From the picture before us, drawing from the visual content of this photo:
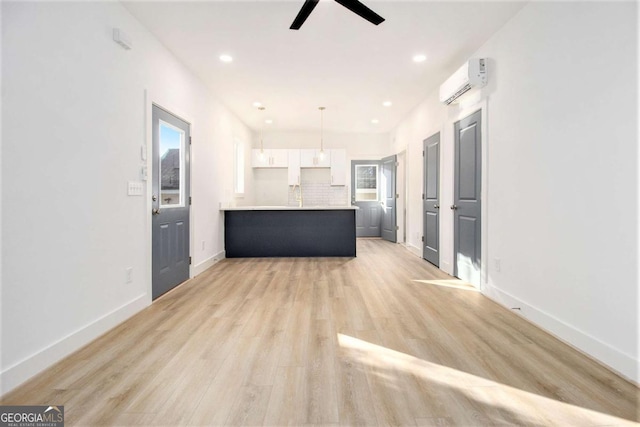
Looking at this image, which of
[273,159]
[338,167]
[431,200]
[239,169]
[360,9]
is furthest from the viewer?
[338,167]

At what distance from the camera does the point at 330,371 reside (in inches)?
74.2

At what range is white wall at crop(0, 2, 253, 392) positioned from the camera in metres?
1.77

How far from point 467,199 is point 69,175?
3.90 meters

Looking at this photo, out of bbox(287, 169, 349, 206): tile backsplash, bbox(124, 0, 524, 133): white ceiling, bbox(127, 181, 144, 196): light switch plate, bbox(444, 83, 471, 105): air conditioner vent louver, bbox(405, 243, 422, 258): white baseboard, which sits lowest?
bbox(405, 243, 422, 258): white baseboard

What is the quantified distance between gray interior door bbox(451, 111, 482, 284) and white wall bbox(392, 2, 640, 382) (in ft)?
0.78

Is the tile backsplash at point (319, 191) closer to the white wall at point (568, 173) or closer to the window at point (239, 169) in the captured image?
the window at point (239, 169)

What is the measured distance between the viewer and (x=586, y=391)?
1692 millimetres

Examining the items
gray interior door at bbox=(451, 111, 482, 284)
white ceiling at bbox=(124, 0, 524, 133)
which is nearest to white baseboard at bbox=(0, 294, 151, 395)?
white ceiling at bbox=(124, 0, 524, 133)

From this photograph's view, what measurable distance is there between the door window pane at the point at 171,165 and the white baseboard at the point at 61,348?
1230mm

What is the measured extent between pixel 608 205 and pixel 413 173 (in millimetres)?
4087

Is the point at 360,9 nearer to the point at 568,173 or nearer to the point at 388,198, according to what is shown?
the point at 568,173

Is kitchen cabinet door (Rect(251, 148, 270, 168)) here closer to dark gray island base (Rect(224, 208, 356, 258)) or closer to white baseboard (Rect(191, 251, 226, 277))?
dark gray island base (Rect(224, 208, 356, 258))

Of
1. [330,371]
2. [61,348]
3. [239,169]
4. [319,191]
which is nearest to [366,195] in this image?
Answer: [319,191]

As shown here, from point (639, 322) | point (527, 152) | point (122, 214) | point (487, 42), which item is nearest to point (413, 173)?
point (487, 42)
